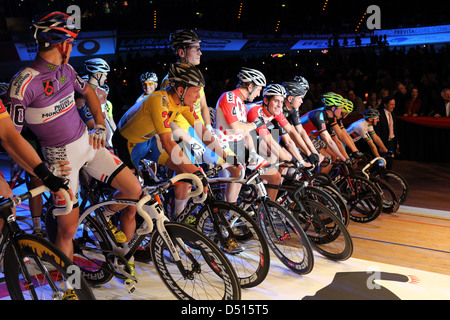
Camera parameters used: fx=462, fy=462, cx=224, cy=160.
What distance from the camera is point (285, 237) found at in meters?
3.95

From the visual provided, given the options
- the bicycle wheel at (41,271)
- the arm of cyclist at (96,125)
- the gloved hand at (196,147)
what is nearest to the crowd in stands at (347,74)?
the gloved hand at (196,147)

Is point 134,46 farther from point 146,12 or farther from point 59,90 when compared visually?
point 59,90

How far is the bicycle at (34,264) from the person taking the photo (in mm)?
2303

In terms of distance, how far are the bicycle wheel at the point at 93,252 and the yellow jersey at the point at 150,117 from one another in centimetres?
79

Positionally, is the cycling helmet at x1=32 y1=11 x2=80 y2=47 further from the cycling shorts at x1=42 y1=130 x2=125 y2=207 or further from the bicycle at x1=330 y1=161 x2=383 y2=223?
the bicycle at x1=330 y1=161 x2=383 y2=223

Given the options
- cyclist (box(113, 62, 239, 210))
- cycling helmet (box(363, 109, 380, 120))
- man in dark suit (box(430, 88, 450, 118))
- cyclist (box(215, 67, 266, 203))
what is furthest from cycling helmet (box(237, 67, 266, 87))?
man in dark suit (box(430, 88, 450, 118))

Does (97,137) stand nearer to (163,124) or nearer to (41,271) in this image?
(163,124)

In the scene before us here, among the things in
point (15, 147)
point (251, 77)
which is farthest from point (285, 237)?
point (15, 147)

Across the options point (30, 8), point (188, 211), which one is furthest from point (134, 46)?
point (188, 211)

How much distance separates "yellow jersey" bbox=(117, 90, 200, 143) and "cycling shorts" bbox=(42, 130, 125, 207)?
425 mm

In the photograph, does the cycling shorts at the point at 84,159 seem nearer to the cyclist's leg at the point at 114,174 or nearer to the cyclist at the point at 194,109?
the cyclist's leg at the point at 114,174

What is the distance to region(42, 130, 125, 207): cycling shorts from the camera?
3051 millimetres

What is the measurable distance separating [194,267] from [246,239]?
103 cm

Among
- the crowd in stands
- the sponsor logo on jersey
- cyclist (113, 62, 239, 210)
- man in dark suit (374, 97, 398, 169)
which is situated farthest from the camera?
the crowd in stands
